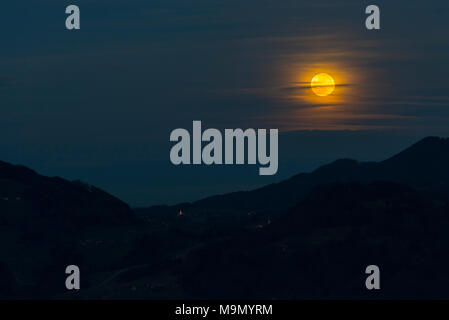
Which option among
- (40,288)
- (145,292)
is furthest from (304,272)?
(40,288)

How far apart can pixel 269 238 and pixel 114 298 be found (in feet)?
126

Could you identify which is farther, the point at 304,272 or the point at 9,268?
the point at 9,268

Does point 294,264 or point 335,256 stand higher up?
point 335,256

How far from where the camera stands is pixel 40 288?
7244 inches

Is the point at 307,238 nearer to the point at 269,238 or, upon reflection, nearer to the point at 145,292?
the point at 269,238

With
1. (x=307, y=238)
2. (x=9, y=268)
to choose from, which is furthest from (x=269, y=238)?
(x=9, y=268)

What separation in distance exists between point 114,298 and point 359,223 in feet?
176

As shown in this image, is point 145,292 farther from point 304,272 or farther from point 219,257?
point 304,272

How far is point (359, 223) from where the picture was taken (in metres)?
194

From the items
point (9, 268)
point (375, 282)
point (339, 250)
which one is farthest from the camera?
point (9, 268)

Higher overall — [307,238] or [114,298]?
[307,238]

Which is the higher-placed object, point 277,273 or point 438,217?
point 438,217

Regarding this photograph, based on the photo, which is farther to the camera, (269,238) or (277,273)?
(269,238)

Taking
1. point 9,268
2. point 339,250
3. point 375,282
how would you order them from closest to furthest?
point 375,282 → point 339,250 → point 9,268
